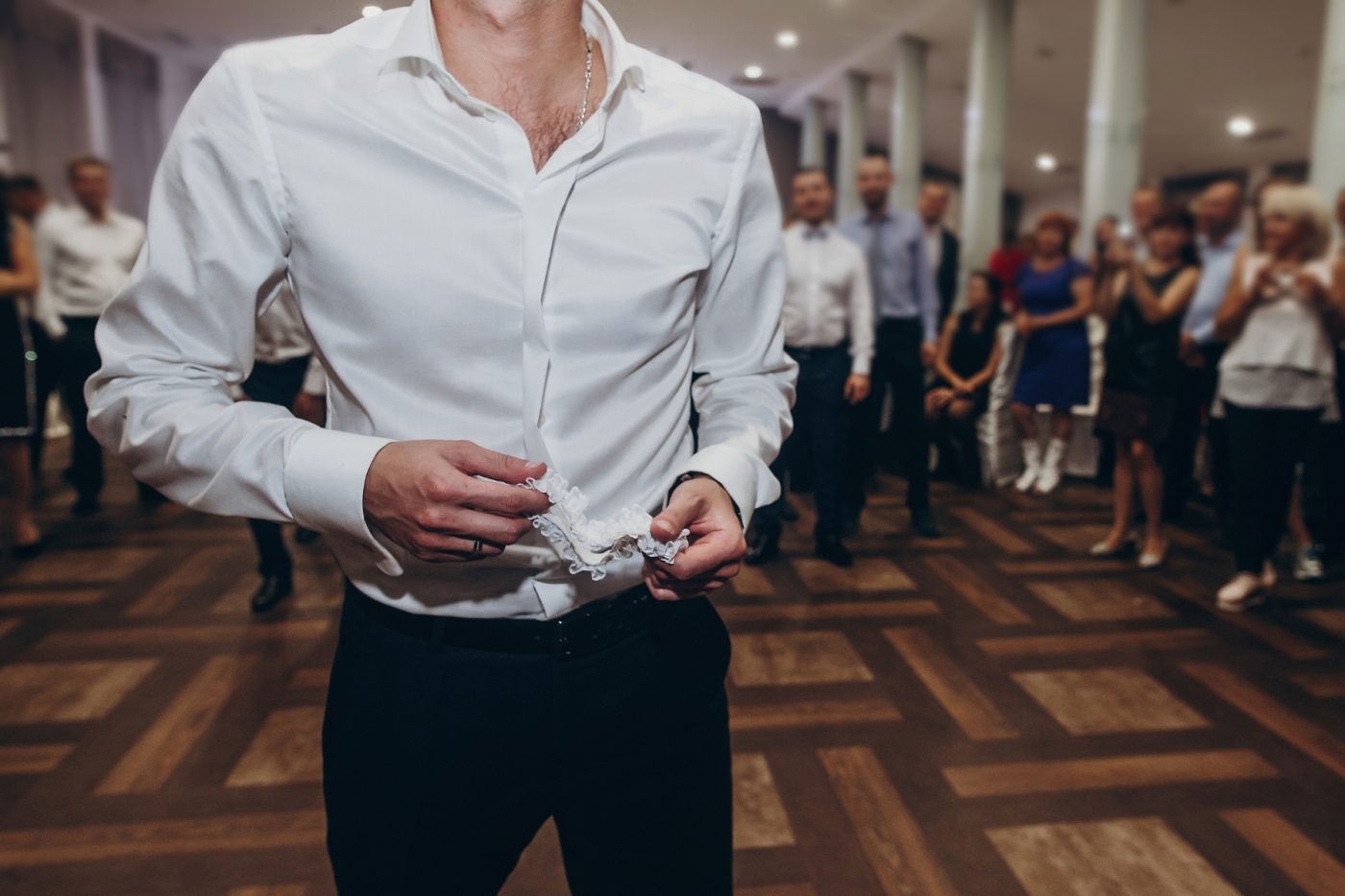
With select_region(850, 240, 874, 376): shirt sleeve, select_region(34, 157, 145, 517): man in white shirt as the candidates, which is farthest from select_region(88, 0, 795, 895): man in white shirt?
select_region(34, 157, 145, 517): man in white shirt

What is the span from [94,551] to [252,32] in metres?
3.48

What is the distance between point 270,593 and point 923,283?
8.92ft

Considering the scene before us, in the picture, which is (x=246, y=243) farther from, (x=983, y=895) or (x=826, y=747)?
(x=826, y=747)

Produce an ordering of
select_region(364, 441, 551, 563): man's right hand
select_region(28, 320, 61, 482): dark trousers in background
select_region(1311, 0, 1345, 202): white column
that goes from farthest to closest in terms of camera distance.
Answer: select_region(28, 320, 61, 482): dark trousers in background → select_region(1311, 0, 1345, 202): white column → select_region(364, 441, 551, 563): man's right hand

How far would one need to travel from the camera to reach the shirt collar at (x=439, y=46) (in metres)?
0.65

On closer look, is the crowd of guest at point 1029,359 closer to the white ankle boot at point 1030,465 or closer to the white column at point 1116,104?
the white ankle boot at point 1030,465

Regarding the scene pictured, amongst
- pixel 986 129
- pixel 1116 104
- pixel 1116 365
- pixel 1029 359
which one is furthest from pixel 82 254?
pixel 986 129

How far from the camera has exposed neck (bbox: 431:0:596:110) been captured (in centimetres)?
67

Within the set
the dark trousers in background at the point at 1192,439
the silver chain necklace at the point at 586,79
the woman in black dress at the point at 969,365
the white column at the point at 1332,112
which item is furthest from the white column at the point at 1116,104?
the silver chain necklace at the point at 586,79

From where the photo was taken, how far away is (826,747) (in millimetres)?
2049

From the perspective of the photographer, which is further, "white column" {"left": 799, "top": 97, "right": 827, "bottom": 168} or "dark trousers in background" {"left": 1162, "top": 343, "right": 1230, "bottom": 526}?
"dark trousers in background" {"left": 1162, "top": 343, "right": 1230, "bottom": 526}

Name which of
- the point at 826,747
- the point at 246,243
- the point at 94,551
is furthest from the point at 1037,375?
the point at 246,243

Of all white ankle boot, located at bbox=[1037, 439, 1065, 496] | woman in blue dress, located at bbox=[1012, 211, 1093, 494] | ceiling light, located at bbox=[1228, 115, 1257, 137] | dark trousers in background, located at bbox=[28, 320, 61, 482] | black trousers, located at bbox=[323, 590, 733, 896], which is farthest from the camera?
ceiling light, located at bbox=[1228, 115, 1257, 137]

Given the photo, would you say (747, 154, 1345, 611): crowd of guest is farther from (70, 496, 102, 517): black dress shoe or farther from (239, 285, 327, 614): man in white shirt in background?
(70, 496, 102, 517): black dress shoe
